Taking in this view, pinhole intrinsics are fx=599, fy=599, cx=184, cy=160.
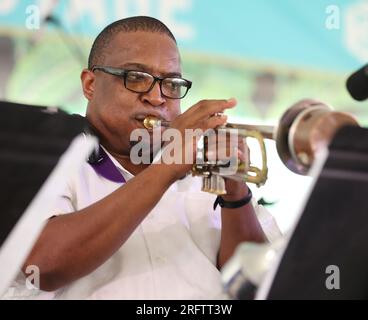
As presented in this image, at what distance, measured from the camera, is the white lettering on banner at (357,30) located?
7.30 feet

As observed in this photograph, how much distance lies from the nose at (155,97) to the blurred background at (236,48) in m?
0.32

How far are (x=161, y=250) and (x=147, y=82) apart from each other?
0.46 metres

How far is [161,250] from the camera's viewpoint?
1.51 metres

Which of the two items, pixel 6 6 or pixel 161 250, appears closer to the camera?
pixel 161 250

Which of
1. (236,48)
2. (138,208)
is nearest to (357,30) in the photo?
(236,48)

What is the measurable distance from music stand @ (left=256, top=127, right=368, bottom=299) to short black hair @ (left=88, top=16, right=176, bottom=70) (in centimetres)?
97

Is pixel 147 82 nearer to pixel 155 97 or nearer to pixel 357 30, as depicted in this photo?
pixel 155 97

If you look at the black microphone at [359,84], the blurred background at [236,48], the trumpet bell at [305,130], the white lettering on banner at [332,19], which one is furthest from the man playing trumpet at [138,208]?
the white lettering on banner at [332,19]

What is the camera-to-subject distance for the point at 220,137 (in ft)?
4.52

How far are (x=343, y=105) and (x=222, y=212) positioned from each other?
2.73 feet

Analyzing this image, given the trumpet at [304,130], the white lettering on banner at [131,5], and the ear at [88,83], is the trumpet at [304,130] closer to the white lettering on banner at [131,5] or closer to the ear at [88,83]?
A: the ear at [88,83]

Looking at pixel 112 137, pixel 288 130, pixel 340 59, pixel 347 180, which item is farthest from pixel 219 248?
pixel 340 59

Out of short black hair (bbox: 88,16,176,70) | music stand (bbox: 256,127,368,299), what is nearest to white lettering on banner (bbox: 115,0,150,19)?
short black hair (bbox: 88,16,176,70)
